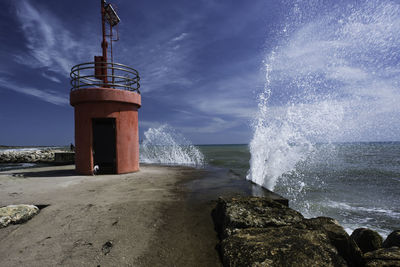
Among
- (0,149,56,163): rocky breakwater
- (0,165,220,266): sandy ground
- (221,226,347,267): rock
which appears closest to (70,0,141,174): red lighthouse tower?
(0,165,220,266): sandy ground

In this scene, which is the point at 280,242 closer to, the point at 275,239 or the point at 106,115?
the point at 275,239

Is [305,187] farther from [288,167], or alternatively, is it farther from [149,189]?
[149,189]

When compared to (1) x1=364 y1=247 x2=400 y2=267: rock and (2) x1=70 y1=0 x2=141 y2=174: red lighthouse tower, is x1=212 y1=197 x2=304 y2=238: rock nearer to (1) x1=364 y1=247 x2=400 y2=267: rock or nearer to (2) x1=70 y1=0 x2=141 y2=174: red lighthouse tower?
(1) x1=364 y1=247 x2=400 y2=267: rock

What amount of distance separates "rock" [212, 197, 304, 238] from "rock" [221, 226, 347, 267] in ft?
0.89

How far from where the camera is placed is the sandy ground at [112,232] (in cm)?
258

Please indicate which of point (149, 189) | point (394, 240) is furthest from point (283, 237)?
point (149, 189)

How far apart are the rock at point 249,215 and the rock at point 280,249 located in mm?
270

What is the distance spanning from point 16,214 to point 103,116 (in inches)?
196

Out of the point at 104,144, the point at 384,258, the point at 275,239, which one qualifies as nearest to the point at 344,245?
the point at 384,258

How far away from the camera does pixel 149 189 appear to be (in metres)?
5.46

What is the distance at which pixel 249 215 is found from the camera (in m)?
3.20

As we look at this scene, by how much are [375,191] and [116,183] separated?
1153 centimetres

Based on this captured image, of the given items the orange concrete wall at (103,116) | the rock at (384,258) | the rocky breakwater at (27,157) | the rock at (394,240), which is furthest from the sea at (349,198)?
the rocky breakwater at (27,157)

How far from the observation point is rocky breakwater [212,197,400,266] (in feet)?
7.28
